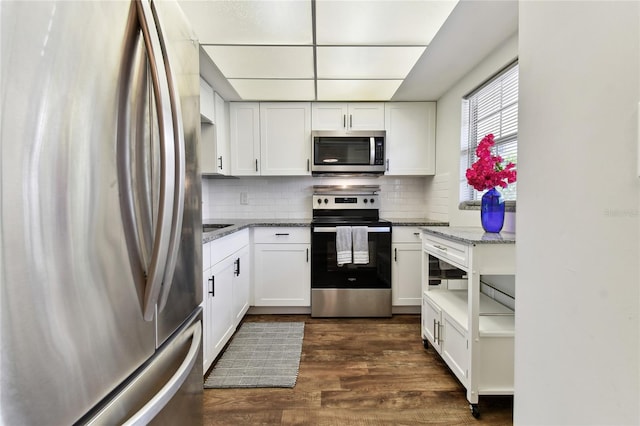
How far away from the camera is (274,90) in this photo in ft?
8.60

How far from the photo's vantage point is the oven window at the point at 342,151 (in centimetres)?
289

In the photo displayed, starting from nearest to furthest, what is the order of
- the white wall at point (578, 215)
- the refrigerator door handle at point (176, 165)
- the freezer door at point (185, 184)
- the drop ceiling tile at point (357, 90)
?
the white wall at point (578, 215)
the refrigerator door handle at point (176, 165)
the freezer door at point (185, 184)
the drop ceiling tile at point (357, 90)

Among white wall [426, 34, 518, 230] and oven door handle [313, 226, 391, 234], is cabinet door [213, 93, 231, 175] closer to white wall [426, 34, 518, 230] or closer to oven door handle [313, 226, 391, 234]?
oven door handle [313, 226, 391, 234]

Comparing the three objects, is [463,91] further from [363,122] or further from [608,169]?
[608,169]

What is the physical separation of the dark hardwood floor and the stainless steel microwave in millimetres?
1657

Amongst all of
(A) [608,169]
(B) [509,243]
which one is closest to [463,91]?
(B) [509,243]

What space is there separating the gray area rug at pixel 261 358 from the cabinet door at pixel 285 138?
1555 millimetres

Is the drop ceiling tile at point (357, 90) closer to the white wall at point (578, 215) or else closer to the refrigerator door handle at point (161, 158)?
the white wall at point (578, 215)

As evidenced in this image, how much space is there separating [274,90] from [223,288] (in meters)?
1.82

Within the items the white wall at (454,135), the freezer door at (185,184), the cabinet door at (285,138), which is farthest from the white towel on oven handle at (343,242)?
the freezer door at (185,184)

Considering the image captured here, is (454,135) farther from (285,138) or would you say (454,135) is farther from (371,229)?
(285,138)

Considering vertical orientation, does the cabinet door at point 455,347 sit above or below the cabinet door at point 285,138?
below

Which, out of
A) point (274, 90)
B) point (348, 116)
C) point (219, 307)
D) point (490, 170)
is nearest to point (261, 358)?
point (219, 307)

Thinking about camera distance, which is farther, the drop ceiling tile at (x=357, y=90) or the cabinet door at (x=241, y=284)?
the drop ceiling tile at (x=357, y=90)
